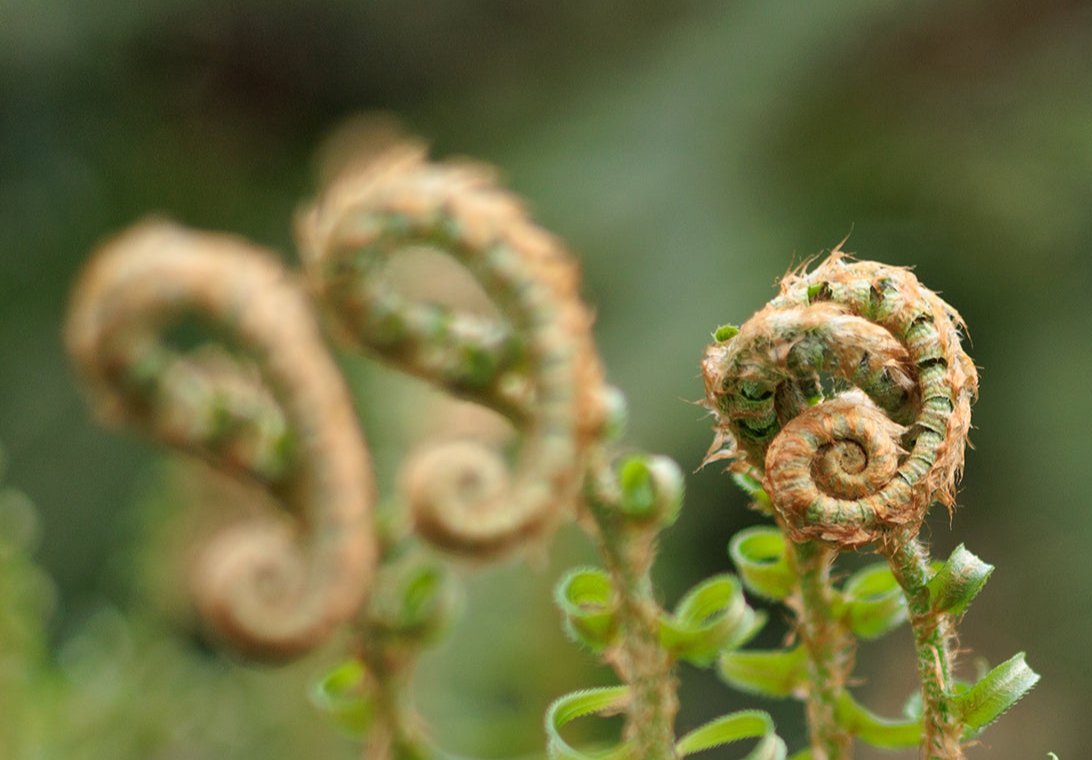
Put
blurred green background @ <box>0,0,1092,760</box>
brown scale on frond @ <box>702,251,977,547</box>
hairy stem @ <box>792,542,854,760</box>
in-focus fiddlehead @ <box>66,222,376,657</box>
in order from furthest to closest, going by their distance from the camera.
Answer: blurred green background @ <box>0,0,1092,760</box>, in-focus fiddlehead @ <box>66,222,376,657</box>, hairy stem @ <box>792,542,854,760</box>, brown scale on frond @ <box>702,251,977,547</box>

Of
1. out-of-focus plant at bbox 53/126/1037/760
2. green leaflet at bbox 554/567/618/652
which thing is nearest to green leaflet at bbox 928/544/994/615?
out-of-focus plant at bbox 53/126/1037/760

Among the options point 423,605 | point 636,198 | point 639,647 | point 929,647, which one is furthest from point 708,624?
point 636,198

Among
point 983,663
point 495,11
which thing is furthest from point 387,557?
point 495,11

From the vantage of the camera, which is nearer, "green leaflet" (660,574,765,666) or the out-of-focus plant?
the out-of-focus plant

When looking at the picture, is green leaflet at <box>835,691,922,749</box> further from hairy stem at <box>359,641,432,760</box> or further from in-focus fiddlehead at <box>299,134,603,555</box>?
hairy stem at <box>359,641,432,760</box>

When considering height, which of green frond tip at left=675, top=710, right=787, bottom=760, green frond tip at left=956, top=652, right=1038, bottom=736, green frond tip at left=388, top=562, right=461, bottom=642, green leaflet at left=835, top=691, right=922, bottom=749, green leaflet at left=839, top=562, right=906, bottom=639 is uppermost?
green frond tip at left=388, top=562, right=461, bottom=642

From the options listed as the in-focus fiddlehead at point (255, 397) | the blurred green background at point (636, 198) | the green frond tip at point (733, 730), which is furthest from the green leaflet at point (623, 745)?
the blurred green background at point (636, 198)

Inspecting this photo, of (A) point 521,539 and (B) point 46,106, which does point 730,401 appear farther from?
(B) point 46,106
